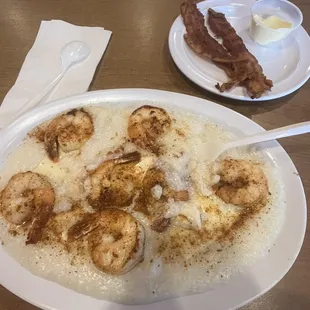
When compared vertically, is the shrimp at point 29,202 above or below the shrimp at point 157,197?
above

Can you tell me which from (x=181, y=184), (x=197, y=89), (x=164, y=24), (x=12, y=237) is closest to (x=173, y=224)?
(x=181, y=184)

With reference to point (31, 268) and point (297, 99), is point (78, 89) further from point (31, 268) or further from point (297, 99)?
point (297, 99)

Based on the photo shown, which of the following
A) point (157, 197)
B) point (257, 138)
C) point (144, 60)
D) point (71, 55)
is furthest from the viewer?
point (144, 60)

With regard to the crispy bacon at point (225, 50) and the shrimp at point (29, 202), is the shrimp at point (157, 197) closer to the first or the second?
the shrimp at point (29, 202)

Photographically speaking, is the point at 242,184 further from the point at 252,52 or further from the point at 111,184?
the point at 252,52

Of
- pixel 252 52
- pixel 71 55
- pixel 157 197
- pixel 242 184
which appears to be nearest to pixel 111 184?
pixel 157 197

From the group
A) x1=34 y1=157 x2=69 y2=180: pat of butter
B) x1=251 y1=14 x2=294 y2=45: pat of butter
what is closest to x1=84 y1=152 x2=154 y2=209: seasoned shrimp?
x1=34 y1=157 x2=69 y2=180: pat of butter

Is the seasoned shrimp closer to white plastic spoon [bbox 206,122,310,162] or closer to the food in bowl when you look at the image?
the food in bowl

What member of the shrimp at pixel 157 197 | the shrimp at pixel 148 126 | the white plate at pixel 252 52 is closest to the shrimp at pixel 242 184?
the shrimp at pixel 157 197
